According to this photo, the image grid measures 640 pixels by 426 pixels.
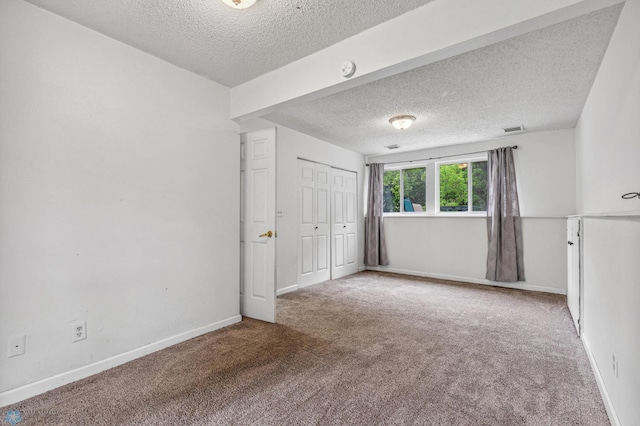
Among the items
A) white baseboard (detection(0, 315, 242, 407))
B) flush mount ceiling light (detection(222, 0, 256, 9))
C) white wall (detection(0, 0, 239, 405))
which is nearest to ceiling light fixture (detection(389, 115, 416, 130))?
white wall (detection(0, 0, 239, 405))

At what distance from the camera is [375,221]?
6219 millimetres

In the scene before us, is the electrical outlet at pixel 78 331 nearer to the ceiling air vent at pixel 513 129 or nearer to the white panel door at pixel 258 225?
the white panel door at pixel 258 225

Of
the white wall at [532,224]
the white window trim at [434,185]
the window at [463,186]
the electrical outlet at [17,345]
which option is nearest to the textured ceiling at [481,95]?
the white wall at [532,224]

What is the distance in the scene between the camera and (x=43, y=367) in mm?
1993

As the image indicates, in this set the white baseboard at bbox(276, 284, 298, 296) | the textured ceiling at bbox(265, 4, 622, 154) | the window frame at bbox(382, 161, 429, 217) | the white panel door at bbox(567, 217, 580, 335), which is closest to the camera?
the textured ceiling at bbox(265, 4, 622, 154)

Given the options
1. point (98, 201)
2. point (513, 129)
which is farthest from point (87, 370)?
point (513, 129)

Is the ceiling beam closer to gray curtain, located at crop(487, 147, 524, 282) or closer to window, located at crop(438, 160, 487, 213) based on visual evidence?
gray curtain, located at crop(487, 147, 524, 282)

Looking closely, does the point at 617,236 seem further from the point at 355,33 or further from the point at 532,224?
the point at 532,224

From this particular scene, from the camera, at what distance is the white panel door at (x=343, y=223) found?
5.60 m

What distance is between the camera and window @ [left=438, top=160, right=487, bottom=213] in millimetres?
5387

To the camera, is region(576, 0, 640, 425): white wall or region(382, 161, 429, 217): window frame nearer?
region(576, 0, 640, 425): white wall

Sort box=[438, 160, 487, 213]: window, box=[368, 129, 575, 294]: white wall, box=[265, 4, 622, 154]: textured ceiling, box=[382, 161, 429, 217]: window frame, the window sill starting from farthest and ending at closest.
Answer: box=[382, 161, 429, 217]: window frame < box=[438, 160, 487, 213]: window < the window sill < box=[368, 129, 575, 294]: white wall < box=[265, 4, 622, 154]: textured ceiling

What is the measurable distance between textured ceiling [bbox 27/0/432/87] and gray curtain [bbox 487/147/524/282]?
3732 millimetres

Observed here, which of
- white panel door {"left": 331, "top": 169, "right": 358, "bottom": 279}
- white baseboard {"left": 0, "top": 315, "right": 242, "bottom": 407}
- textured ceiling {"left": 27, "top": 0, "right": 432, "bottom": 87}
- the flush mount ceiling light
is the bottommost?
white baseboard {"left": 0, "top": 315, "right": 242, "bottom": 407}
